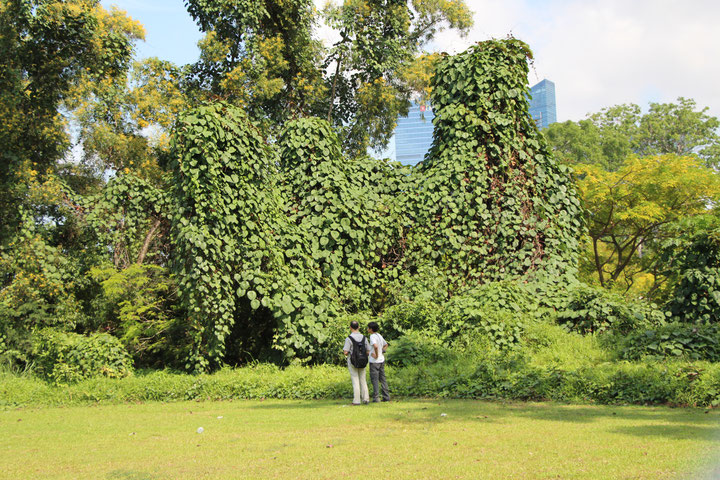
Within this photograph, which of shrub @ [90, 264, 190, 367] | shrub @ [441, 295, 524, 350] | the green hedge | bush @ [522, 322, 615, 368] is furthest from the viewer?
shrub @ [90, 264, 190, 367]

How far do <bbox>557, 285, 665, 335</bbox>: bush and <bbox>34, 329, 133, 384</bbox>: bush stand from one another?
329 inches

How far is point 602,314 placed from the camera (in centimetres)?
1041

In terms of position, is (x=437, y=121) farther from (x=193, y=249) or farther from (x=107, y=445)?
(x=107, y=445)

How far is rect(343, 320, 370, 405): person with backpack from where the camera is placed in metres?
8.20

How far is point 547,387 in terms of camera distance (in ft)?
25.7

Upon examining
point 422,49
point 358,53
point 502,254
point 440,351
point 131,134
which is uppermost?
point 422,49

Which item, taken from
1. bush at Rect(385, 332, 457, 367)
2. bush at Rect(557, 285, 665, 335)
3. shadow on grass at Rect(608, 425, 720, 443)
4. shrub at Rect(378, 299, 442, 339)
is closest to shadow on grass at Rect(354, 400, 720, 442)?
shadow on grass at Rect(608, 425, 720, 443)

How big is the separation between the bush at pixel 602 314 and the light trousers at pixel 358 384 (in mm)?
4295

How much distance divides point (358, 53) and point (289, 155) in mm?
9852

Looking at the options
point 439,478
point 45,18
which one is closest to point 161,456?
point 439,478

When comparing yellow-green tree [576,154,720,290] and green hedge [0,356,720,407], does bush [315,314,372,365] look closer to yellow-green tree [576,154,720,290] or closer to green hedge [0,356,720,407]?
green hedge [0,356,720,407]

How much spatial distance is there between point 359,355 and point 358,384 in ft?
1.43

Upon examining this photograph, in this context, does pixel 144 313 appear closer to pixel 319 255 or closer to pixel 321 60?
pixel 319 255

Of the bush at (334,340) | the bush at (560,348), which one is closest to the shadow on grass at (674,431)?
the bush at (560,348)
